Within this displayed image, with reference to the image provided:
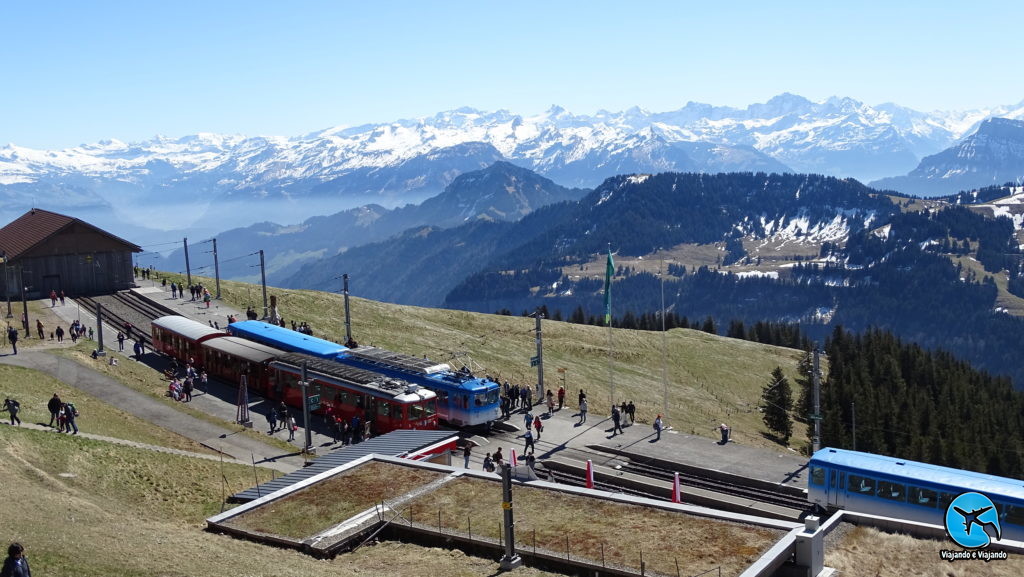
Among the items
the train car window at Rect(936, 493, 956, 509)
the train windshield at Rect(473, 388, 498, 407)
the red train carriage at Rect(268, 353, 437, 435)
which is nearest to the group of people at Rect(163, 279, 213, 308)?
the red train carriage at Rect(268, 353, 437, 435)

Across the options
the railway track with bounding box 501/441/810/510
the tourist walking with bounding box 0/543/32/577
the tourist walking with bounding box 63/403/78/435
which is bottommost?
the railway track with bounding box 501/441/810/510

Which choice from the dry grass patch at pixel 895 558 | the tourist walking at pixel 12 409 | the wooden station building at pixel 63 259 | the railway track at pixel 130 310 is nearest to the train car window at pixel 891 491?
the dry grass patch at pixel 895 558

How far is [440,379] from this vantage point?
4972cm

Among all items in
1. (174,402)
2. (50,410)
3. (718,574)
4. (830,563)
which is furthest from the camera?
(174,402)

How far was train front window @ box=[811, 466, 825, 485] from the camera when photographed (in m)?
38.0

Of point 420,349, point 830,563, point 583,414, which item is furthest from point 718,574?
point 420,349

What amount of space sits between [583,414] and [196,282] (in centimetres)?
5853

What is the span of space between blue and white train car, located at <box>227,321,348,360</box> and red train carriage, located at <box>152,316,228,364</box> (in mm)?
1684

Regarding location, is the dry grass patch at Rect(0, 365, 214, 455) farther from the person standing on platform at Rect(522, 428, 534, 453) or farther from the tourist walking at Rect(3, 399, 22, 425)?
the person standing on platform at Rect(522, 428, 534, 453)

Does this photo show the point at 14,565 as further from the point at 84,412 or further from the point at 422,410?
the point at 422,410

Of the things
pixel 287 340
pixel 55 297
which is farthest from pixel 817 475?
pixel 55 297

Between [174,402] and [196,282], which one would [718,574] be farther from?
[196,282]

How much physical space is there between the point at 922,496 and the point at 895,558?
11206 millimetres

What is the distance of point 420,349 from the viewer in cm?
7656
